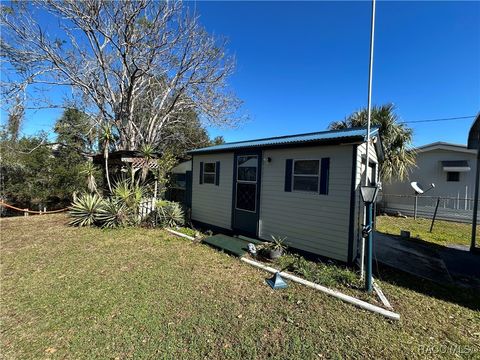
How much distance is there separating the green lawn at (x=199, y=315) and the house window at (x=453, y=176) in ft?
41.6

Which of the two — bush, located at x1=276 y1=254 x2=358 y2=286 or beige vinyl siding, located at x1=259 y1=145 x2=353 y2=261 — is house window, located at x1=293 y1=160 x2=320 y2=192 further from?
bush, located at x1=276 y1=254 x2=358 y2=286

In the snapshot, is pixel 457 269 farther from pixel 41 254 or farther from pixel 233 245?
pixel 41 254

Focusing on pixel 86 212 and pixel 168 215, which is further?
pixel 168 215

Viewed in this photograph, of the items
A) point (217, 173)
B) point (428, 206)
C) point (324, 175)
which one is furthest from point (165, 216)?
point (428, 206)

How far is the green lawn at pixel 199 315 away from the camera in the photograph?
2701 millimetres

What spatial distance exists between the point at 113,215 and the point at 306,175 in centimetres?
662

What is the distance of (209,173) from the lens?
922cm

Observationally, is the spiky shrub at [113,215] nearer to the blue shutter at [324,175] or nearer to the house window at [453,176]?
the blue shutter at [324,175]

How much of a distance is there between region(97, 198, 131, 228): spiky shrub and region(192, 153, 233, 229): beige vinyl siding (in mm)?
2539

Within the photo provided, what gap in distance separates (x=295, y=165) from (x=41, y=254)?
21.8 feet

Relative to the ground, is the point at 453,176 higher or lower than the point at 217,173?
higher

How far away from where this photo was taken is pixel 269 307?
360 cm

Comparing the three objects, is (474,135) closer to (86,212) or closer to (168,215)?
(168,215)

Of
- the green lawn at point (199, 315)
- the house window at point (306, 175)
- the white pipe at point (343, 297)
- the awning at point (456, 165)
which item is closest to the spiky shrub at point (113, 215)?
the green lawn at point (199, 315)
